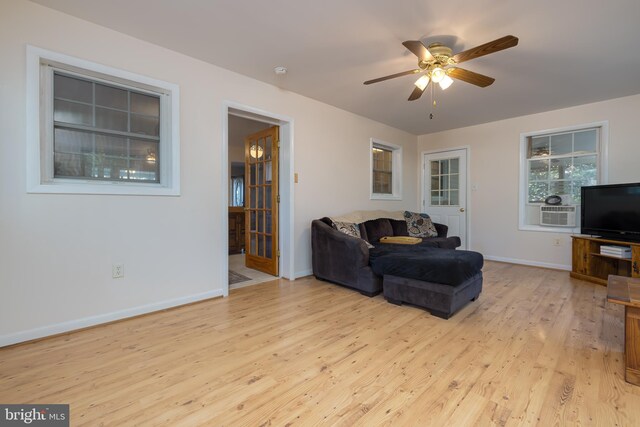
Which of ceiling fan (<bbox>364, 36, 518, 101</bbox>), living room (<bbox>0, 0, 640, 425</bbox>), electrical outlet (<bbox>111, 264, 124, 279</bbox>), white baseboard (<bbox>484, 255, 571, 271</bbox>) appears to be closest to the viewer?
living room (<bbox>0, 0, 640, 425</bbox>)

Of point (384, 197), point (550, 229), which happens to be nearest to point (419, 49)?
point (384, 197)

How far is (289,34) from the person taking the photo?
2514 mm

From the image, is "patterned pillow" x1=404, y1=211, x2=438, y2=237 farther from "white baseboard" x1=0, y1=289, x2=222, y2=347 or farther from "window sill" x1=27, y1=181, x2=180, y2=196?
"window sill" x1=27, y1=181, x2=180, y2=196

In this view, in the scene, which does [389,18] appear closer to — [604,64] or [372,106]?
[372,106]

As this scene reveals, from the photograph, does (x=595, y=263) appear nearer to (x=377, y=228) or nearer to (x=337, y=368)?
(x=377, y=228)

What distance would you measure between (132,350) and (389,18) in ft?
10.2

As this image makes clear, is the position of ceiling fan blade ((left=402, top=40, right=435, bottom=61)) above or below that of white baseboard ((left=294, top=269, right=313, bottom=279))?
above

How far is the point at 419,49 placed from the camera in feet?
7.39

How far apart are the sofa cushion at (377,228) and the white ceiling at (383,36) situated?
1846mm

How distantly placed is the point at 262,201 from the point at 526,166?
4341mm

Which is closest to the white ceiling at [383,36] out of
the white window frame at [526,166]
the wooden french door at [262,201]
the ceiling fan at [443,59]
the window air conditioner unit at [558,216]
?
the ceiling fan at [443,59]

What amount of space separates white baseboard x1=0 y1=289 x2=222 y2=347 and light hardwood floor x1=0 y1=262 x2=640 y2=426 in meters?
0.08

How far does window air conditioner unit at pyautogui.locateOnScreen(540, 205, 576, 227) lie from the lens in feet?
14.2

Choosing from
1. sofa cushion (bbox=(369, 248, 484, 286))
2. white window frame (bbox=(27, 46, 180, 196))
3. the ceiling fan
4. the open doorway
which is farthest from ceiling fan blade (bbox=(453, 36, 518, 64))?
the open doorway
